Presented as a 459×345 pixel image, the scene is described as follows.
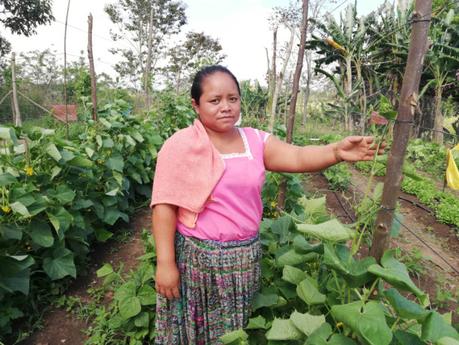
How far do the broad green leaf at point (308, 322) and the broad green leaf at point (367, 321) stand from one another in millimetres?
132

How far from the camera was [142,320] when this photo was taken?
5.89 feet

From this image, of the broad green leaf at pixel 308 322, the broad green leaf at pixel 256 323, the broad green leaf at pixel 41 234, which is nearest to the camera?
the broad green leaf at pixel 308 322

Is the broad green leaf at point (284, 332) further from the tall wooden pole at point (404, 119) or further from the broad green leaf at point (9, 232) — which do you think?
the broad green leaf at point (9, 232)

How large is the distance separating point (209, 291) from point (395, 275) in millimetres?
707

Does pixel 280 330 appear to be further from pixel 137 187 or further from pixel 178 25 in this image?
pixel 178 25

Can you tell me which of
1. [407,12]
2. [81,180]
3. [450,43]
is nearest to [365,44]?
[407,12]

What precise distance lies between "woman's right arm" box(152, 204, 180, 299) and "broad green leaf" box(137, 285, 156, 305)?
478 mm

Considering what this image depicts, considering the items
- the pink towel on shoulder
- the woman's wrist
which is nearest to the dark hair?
the pink towel on shoulder

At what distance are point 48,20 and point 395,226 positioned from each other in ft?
36.1

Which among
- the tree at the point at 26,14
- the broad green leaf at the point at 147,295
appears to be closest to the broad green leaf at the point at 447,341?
the broad green leaf at the point at 147,295

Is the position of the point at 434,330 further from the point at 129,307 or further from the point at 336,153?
the point at 129,307

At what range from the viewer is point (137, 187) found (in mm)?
3893

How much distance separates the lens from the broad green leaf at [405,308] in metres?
0.95

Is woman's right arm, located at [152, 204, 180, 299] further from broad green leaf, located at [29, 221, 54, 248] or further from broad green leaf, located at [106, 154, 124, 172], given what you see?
broad green leaf, located at [106, 154, 124, 172]
